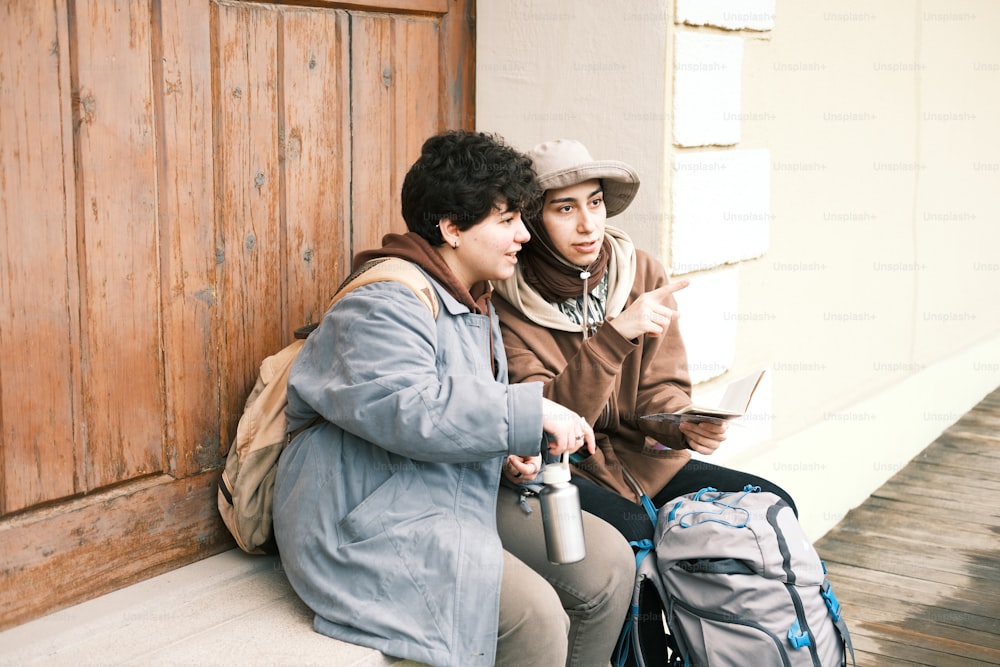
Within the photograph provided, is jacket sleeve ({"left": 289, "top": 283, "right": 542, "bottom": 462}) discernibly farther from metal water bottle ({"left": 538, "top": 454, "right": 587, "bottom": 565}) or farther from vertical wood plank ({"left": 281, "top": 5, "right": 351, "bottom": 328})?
vertical wood plank ({"left": 281, "top": 5, "right": 351, "bottom": 328})

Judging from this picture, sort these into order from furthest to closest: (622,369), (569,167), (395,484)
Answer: (622,369) < (569,167) < (395,484)

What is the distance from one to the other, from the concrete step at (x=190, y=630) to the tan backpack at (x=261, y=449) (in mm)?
135

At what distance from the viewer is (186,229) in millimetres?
2545

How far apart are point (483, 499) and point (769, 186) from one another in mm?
1933

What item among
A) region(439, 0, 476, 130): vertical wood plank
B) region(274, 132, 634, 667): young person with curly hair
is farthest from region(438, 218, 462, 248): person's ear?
region(439, 0, 476, 130): vertical wood plank

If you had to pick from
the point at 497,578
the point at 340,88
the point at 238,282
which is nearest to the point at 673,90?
the point at 340,88

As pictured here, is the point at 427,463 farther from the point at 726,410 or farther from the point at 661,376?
the point at 661,376

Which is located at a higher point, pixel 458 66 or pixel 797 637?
pixel 458 66

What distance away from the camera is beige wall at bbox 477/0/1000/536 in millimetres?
3270

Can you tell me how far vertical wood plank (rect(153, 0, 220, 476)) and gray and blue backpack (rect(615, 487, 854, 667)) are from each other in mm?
1095

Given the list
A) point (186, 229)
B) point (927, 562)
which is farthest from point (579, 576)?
point (927, 562)

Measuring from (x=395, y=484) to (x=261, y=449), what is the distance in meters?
0.37

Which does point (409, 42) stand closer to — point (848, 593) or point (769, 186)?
point (769, 186)

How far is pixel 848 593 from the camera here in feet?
13.0
